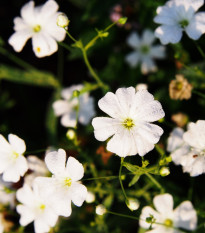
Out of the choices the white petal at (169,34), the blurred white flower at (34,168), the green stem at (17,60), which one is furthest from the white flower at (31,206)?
the green stem at (17,60)

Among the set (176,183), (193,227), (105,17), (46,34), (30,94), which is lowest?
(193,227)

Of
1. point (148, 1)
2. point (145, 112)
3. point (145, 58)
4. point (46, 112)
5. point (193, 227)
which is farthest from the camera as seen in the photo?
point (46, 112)

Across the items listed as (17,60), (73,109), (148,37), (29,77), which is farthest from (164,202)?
(17,60)

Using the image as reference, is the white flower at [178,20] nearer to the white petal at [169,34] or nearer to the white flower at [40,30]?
the white petal at [169,34]

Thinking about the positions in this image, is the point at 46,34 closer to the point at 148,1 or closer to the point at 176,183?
the point at 148,1

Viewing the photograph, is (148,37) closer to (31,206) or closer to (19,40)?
(19,40)

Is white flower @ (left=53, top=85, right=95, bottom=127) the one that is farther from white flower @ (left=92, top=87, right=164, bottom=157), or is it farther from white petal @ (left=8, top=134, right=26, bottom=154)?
white flower @ (left=92, top=87, right=164, bottom=157)

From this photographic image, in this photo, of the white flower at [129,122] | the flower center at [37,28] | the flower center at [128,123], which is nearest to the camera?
the white flower at [129,122]

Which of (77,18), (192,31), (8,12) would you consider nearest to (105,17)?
(77,18)
